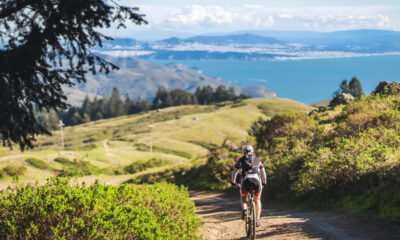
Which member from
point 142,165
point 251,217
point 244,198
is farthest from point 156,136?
point 251,217

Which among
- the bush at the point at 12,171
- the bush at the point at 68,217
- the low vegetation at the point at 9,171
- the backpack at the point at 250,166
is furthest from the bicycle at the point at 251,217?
the bush at the point at 12,171

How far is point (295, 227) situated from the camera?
8453 millimetres

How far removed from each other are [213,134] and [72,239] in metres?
104

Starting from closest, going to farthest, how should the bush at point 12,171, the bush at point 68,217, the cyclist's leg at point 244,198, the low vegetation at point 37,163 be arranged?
1. the bush at point 68,217
2. the cyclist's leg at point 244,198
3. the bush at point 12,171
4. the low vegetation at point 37,163

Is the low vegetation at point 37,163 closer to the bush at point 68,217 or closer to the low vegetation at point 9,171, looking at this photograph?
the low vegetation at point 9,171

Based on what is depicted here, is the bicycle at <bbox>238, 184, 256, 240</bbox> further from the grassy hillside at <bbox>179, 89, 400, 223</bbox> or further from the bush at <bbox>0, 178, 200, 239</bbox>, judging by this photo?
the bush at <bbox>0, 178, 200, 239</bbox>

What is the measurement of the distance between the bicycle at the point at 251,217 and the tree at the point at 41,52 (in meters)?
4.55

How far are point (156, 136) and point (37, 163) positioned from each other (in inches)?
2374

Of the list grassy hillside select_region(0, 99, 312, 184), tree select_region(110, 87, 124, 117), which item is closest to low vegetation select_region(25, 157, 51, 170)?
grassy hillside select_region(0, 99, 312, 184)

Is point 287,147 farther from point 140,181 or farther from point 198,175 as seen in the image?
point 140,181

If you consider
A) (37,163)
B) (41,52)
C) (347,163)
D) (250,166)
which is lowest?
(37,163)

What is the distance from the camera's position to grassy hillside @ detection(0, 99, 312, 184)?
62.2 meters

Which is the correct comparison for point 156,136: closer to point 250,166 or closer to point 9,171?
point 9,171

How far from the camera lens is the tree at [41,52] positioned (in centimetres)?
620
